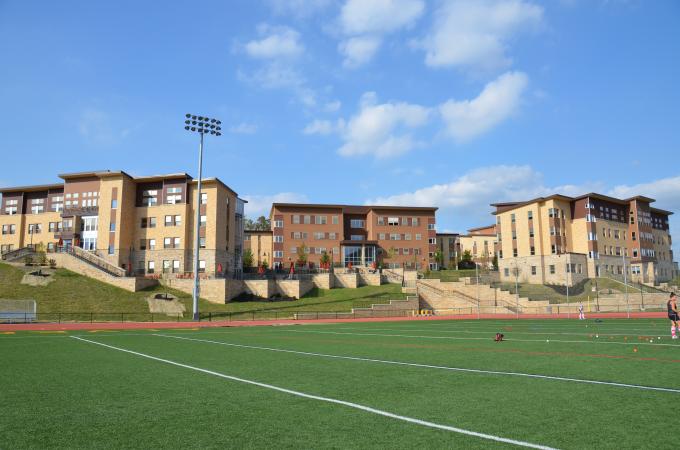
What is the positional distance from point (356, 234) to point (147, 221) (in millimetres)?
40357

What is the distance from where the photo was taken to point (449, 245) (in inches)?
4370

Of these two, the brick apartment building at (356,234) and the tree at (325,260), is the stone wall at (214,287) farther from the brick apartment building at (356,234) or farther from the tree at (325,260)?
the brick apartment building at (356,234)

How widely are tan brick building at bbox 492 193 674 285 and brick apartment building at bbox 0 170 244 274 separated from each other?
43055mm

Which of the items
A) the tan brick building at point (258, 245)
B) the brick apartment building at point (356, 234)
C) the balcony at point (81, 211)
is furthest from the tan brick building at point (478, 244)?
the balcony at point (81, 211)

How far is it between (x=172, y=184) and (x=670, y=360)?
6509 cm

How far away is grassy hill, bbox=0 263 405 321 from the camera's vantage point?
157ft

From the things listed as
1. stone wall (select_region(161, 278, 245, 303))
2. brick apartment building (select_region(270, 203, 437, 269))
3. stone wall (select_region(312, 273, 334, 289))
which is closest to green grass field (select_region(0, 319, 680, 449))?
stone wall (select_region(161, 278, 245, 303))

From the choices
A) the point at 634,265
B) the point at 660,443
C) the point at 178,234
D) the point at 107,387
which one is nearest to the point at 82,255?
the point at 178,234

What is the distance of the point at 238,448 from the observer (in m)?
5.78

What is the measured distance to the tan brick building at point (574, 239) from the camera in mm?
72000

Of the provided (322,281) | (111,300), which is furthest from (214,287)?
(322,281)

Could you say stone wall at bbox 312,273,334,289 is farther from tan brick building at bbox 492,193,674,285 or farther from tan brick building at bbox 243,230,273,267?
tan brick building at bbox 243,230,273,267

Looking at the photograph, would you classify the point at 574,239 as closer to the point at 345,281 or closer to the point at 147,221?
the point at 345,281

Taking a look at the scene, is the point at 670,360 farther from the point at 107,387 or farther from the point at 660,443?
the point at 107,387
